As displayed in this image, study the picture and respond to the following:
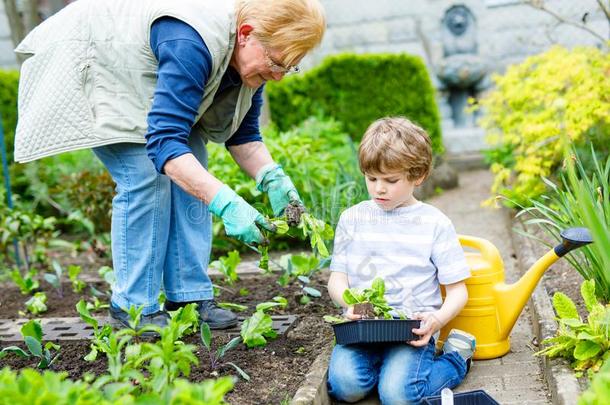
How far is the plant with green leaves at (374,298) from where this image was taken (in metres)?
2.44

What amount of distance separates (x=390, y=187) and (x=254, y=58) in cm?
63

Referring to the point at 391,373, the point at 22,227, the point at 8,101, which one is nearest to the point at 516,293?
the point at 391,373

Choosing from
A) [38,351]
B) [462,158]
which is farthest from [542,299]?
[462,158]

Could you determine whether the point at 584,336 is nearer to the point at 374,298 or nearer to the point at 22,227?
the point at 374,298

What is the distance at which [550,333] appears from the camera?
2734mm

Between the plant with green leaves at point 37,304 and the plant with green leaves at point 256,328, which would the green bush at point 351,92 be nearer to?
the plant with green leaves at point 37,304

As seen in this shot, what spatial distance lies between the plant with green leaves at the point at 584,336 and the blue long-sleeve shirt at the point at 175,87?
52.8 inches

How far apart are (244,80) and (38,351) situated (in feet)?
3.67

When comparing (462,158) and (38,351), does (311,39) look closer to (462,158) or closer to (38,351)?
(38,351)

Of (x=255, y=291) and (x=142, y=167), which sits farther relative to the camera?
(x=255, y=291)

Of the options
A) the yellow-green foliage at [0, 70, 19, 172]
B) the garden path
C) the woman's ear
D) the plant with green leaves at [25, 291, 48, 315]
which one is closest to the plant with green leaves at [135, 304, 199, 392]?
the garden path

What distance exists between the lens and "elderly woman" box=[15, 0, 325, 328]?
2334 millimetres

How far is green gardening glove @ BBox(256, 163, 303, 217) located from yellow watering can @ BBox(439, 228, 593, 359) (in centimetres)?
65

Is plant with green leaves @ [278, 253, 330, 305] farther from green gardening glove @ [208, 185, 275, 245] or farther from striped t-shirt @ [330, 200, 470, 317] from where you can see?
green gardening glove @ [208, 185, 275, 245]
